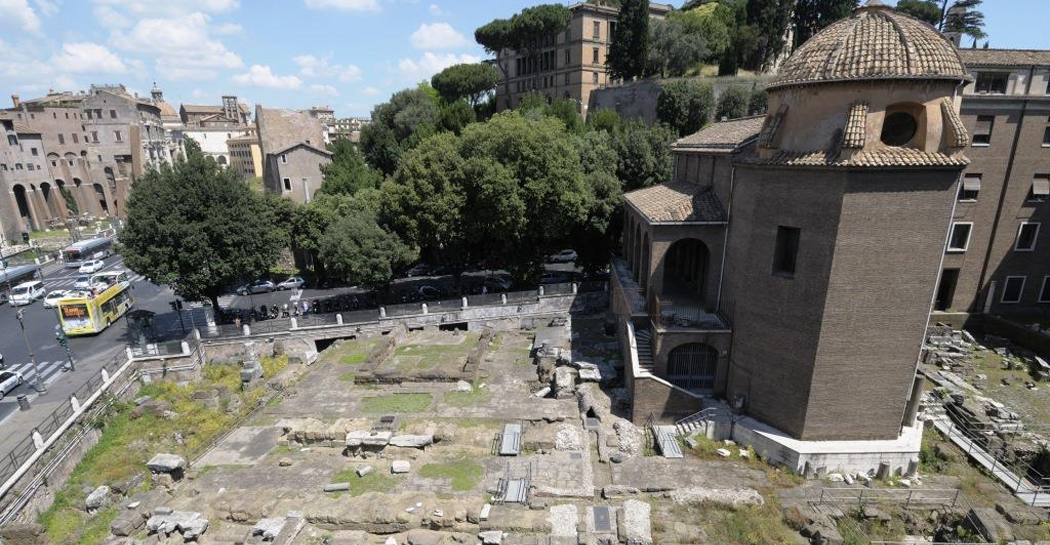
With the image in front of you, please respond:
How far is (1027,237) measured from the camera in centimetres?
2830

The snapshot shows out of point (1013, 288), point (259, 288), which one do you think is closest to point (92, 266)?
point (259, 288)

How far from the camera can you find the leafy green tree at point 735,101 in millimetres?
51022

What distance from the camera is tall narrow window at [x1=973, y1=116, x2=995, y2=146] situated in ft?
87.7

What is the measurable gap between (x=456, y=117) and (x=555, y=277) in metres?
29.9

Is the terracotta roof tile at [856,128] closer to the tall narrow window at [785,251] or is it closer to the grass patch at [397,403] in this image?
the tall narrow window at [785,251]

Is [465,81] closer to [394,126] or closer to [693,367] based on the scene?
[394,126]

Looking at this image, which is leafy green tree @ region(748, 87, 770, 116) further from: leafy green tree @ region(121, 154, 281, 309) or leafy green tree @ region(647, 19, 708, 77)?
leafy green tree @ region(121, 154, 281, 309)

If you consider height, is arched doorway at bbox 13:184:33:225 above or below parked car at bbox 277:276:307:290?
above

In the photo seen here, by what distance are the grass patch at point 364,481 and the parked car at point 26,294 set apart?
117 ft

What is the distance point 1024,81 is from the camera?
26281 millimetres

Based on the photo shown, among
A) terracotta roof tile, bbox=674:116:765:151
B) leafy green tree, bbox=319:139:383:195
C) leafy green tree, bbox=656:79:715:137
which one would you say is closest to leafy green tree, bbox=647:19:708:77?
leafy green tree, bbox=656:79:715:137

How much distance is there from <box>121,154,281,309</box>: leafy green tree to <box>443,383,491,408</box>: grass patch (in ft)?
51.6

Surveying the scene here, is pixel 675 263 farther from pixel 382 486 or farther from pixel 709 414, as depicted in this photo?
pixel 382 486

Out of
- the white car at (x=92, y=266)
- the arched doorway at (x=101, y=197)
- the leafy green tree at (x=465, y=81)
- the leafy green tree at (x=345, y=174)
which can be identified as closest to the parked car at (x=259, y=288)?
the leafy green tree at (x=345, y=174)
